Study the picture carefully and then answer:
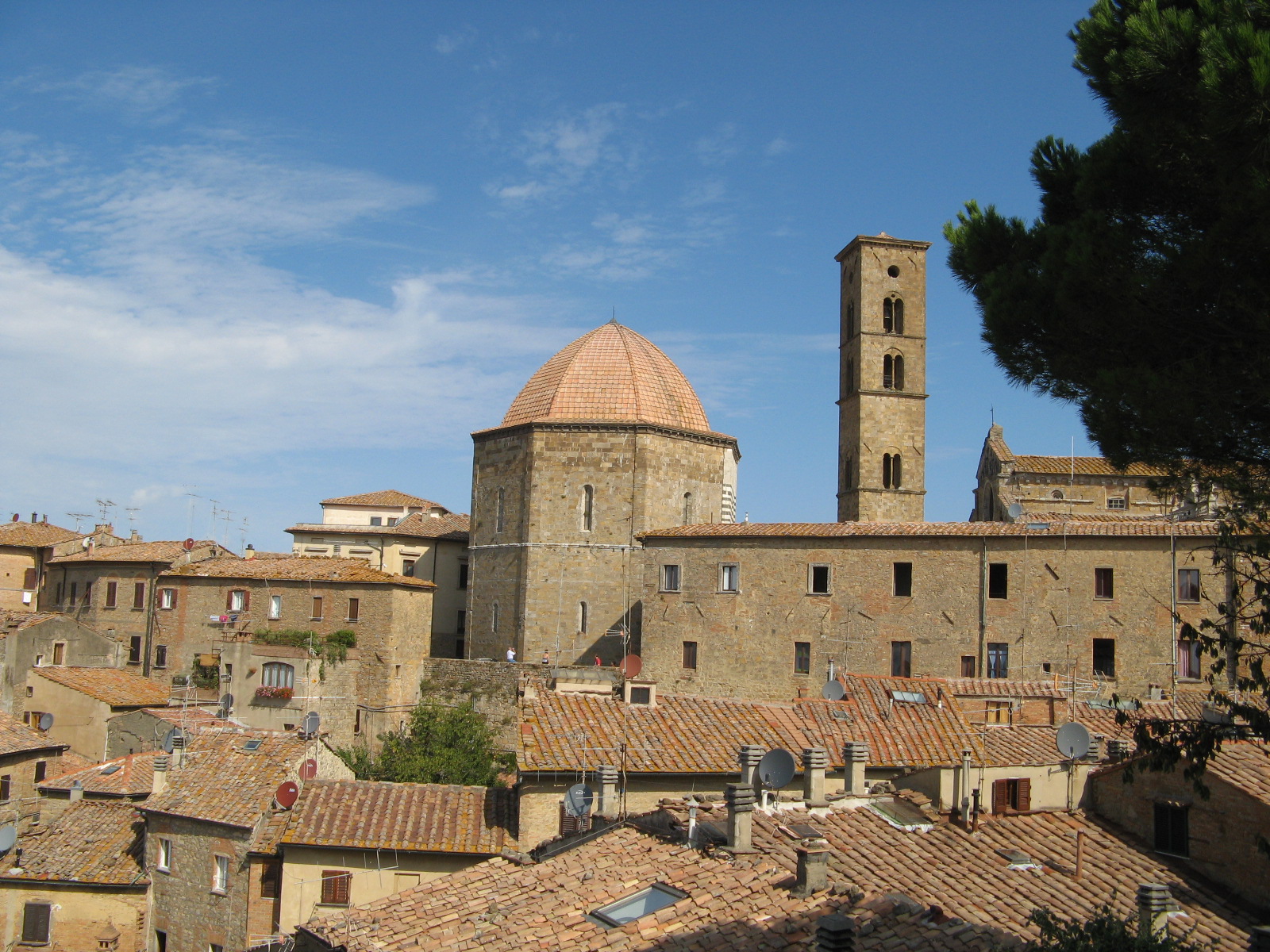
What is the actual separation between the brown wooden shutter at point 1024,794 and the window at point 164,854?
14.7m

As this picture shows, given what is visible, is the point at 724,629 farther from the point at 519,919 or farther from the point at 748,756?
the point at 519,919

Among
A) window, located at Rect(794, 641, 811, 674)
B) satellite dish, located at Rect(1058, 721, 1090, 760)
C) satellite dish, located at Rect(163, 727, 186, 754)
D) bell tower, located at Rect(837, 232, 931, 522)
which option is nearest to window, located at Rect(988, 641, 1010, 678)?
window, located at Rect(794, 641, 811, 674)

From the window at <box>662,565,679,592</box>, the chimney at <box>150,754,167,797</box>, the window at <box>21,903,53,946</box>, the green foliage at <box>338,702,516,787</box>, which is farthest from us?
the window at <box>662,565,679,592</box>

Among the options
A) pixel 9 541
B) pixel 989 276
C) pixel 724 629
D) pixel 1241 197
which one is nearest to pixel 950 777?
pixel 989 276

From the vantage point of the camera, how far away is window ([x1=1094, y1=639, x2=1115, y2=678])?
93.4 ft

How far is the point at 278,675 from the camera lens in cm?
3450

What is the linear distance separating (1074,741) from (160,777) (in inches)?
653

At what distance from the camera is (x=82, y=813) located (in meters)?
23.2

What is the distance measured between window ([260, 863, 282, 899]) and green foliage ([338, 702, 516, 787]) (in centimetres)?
757

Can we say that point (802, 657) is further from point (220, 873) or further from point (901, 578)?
point (220, 873)

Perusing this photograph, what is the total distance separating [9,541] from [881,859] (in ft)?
143

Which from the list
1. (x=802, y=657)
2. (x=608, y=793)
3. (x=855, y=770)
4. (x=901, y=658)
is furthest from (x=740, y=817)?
(x=802, y=657)

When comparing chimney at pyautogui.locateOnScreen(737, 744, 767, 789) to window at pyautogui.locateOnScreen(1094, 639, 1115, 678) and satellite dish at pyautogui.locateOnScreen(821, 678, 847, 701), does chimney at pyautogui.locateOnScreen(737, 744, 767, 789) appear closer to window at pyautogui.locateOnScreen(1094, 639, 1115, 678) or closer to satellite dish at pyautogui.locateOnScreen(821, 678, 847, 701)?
satellite dish at pyautogui.locateOnScreen(821, 678, 847, 701)

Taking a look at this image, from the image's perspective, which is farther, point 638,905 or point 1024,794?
point 1024,794
